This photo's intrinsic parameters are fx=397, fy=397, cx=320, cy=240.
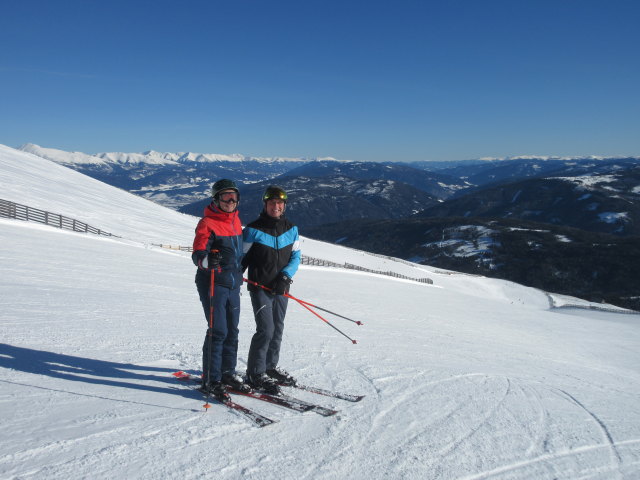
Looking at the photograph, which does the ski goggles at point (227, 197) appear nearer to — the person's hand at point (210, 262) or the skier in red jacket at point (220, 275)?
the skier in red jacket at point (220, 275)

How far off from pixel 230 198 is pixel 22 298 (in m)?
7.10

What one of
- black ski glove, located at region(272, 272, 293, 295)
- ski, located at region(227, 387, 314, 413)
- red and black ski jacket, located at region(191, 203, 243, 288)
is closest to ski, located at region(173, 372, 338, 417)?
ski, located at region(227, 387, 314, 413)

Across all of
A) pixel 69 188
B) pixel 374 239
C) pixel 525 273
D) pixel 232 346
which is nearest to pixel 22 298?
pixel 232 346

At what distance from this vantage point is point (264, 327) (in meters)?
4.75

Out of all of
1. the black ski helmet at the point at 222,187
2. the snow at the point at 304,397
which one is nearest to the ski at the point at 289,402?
the snow at the point at 304,397

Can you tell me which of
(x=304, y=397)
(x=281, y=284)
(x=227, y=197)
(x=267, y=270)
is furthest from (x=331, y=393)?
(x=227, y=197)

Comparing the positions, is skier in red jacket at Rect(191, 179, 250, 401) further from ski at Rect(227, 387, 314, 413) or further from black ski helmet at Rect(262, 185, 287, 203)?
black ski helmet at Rect(262, 185, 287, 203)

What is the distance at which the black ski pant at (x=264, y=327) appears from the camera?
4707 millimetres

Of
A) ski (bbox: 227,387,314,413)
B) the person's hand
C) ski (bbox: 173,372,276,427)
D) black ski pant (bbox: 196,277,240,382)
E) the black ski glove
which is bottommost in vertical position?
ski (bbox: 227,387,314,413)

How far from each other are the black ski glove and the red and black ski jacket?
435mm

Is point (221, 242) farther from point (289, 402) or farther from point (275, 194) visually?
point (289, 402)

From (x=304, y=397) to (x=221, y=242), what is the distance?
2.13 m

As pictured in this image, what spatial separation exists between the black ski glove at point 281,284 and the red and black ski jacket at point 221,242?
0.43 metres

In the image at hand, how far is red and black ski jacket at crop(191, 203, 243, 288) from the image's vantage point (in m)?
4.41
